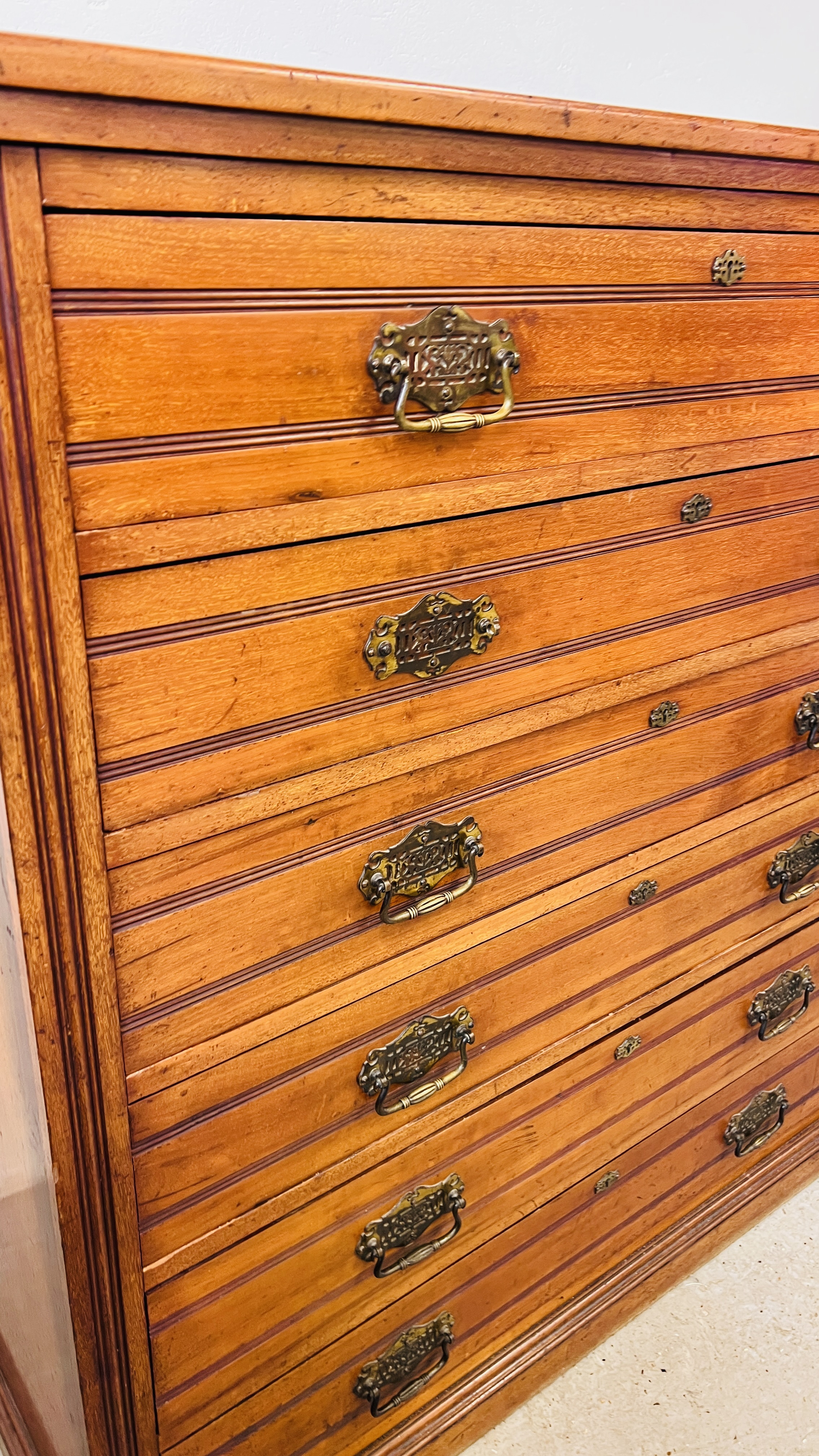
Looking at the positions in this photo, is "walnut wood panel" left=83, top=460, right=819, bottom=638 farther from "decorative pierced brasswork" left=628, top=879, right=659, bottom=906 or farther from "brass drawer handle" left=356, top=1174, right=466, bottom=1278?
"brass drawer handle" left=356, top=1174, right=466, bottom=1278

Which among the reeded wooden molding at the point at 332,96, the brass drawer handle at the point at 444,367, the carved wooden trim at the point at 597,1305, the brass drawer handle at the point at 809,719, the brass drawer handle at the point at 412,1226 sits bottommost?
the carved wooden trim at the point at 597,1305

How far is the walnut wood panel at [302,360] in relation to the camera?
0.68m

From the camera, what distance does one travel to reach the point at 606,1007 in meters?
1.27

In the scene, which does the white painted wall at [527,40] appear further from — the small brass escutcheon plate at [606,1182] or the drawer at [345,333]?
the small brass escutcheon plate at [606,1182]

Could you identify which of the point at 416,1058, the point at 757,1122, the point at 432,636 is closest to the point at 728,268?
the point at 432,636

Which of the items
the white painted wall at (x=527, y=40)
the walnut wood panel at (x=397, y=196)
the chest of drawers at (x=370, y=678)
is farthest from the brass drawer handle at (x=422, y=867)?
the white painted wall at (x=527, y=40)

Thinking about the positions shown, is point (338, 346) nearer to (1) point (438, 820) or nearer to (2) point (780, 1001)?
(1) point (438, 820)

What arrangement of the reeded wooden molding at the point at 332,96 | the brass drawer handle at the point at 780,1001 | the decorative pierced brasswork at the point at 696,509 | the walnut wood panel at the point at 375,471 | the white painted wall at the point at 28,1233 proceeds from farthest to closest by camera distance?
the brass drawer handle at the point at 780,1001, the decorative pierced brasswork at the point at 696,509, the white painted wall at the point at 28,1233, the walnut wood panel at the point at 375,471, the reeded wooden molding at the point at 332,96

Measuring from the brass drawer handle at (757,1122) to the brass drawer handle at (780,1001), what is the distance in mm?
110

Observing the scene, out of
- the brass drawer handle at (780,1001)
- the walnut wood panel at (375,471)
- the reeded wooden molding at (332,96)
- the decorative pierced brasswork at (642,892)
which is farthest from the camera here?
the brass drawer handle at (780,1001)

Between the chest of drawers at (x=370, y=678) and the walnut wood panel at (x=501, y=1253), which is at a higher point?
the chest of drawers at (x=370, y=678)

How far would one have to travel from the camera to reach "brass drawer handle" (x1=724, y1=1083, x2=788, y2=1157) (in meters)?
1.59

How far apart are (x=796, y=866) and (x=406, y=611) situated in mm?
841

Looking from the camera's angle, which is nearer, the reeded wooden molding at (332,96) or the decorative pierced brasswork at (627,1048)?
the reeded wooden molding at (332,96)
